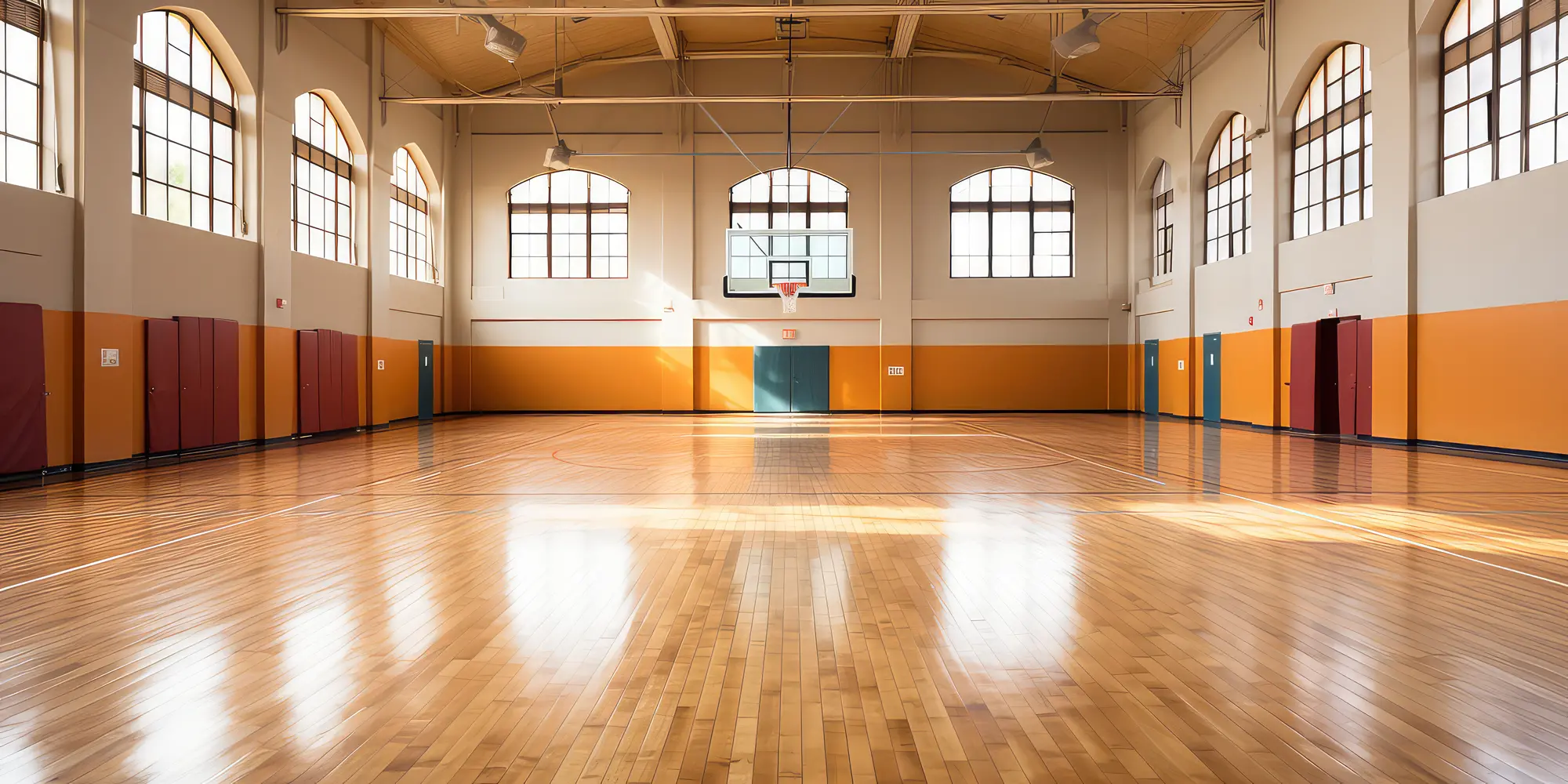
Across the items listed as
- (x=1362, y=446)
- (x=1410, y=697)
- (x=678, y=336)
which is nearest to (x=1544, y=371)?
(x=1362, y=446)

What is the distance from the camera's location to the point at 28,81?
11070 mm

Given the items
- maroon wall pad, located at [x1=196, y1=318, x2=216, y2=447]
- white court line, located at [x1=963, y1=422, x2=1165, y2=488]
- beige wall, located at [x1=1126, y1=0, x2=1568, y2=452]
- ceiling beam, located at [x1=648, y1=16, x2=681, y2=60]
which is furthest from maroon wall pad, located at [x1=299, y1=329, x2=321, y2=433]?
beige wall, located at [x1=1126, y1=0, x2=1568, y2=452]

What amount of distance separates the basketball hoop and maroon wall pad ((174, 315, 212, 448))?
42.7 feet

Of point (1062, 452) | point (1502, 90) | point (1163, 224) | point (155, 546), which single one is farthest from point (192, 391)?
point (1163, 224)

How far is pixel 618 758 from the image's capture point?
2.98 metres

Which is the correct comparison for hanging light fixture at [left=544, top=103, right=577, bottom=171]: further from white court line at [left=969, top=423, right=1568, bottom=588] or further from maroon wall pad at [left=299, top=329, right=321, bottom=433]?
Answer: white court line at [left=969, top=423, right=1568, bottom=588]

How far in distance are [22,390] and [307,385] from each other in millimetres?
6197

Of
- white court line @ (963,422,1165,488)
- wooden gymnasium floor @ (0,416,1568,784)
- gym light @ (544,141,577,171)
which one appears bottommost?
wooden gymnasium floor @ (0,416,1568,784)

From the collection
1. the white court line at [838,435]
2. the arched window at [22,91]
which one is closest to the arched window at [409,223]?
the white court line at [838,435]

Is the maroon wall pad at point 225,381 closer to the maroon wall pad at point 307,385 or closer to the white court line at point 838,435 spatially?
the maroon wall pad at point 307,385

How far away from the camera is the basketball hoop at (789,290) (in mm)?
22859

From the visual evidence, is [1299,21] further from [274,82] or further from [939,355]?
[274,82]

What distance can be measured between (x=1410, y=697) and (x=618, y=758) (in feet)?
10.4

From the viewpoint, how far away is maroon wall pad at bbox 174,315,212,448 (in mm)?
13516
